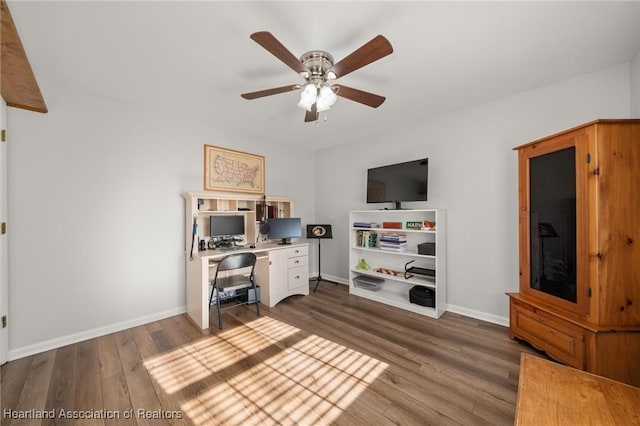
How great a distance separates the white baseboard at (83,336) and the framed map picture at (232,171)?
1662mm

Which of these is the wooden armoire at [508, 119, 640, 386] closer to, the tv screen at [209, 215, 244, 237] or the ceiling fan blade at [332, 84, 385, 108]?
the ceiling fan blade at [332, 84, 385, 108]

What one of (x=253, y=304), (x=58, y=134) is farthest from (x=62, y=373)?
(x=58, y=134)

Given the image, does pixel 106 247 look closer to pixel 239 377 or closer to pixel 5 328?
pixel 5 328

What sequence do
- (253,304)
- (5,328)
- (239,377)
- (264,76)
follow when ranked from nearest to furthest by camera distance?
1. (239,377)
2. (5,328)
3. (264,76)
4. (253,304)

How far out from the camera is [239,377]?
6.15 feet

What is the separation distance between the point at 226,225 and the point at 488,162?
11.0 ft

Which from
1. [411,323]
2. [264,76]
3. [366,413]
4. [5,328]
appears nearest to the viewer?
[366,413]

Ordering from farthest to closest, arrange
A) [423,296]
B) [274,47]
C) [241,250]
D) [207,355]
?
1. [241,250]
2. [423,296]
3. [207,355]
4. [274,47]

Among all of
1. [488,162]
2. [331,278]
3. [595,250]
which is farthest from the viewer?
[331,278]

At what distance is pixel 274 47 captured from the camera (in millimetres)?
1404

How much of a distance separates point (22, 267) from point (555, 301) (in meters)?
4.61

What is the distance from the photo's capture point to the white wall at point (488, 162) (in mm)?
2223

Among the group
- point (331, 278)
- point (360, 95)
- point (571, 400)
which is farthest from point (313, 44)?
point (331, 278)

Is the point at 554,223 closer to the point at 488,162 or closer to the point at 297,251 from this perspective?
the point at 488,162
